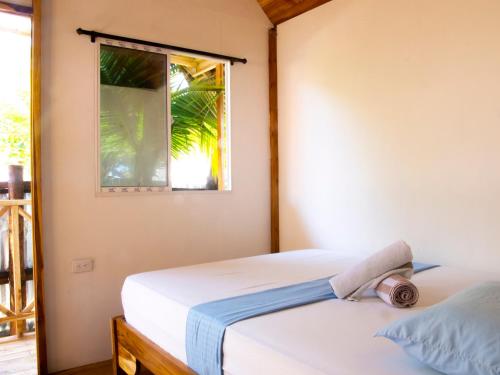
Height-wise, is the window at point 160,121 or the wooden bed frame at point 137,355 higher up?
the window at point 160,121

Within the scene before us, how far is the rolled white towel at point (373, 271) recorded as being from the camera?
1753 mm

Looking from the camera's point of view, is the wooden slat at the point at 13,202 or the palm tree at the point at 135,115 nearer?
the palm tree at the point at 135,115

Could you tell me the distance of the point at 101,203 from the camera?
9.26 ft

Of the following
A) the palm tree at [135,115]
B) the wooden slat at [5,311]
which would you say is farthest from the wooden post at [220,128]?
the wooden slat at [5,311]

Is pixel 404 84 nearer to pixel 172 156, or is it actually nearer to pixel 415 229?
pixel 415 229

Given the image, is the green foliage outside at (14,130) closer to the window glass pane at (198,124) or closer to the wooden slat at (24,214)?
the wooden slat at (24,214)

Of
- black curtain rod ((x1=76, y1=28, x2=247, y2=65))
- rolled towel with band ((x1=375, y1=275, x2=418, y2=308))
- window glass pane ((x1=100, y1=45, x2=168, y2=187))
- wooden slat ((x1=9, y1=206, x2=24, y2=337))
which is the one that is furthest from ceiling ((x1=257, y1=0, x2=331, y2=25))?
wooden slat ((x1=9, y1=206, x2=24, y2=337))

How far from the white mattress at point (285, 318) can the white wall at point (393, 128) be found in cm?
41

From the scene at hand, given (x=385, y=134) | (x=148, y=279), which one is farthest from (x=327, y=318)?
(x=385, y=134)

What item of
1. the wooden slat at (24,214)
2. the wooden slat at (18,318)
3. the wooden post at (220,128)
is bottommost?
the wooden slat at (18,318)

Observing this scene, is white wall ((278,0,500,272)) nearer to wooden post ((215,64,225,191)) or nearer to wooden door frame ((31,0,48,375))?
Answer: wooden post ((215,64,225,191))

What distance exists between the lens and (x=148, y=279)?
216cm

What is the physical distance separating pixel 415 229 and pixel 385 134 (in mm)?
653

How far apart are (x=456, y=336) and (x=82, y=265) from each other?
230 centimetres
